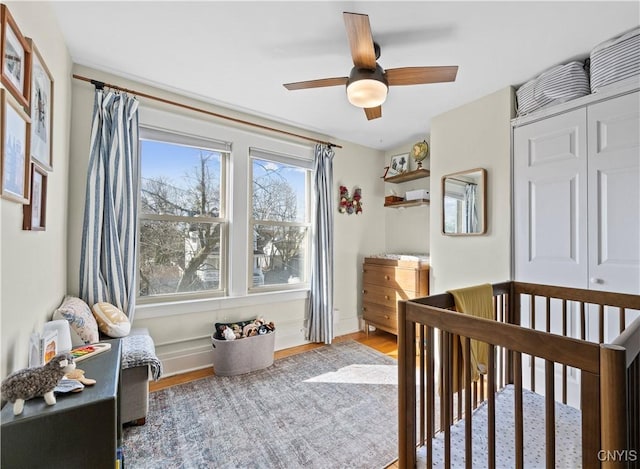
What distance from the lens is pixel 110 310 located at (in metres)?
2.02

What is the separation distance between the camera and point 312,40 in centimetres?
187

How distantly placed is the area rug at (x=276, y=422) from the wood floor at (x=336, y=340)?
11cm

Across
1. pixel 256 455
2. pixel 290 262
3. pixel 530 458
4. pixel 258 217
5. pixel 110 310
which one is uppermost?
pixel 258 217

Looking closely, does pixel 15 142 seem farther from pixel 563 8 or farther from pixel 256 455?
pixel 563 8

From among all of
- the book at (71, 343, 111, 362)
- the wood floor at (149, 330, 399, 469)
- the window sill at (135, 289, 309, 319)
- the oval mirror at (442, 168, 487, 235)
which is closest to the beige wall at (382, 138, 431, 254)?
the oval mirror at (442, 168, 487, 235)

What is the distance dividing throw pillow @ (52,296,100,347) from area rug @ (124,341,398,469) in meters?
0.61

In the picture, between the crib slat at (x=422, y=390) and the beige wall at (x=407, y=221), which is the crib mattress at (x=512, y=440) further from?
the beige wall at (x=407, y=221)

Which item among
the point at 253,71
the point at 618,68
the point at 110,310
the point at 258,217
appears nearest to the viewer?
the point at 618,68

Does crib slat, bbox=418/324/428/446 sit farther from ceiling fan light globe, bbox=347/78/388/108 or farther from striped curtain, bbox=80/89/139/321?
striped curtain, bbox=80/89/139/321

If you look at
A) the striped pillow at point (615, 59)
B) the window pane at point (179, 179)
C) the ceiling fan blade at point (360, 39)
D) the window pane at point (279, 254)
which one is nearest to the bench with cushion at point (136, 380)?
the window pane at point (179, 179)

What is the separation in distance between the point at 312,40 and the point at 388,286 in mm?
2474

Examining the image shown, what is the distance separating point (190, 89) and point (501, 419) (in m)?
3.01

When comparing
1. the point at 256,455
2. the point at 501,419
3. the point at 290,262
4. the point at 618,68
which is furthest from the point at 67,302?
the point at 618,68

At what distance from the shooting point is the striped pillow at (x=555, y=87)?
2.01 m
